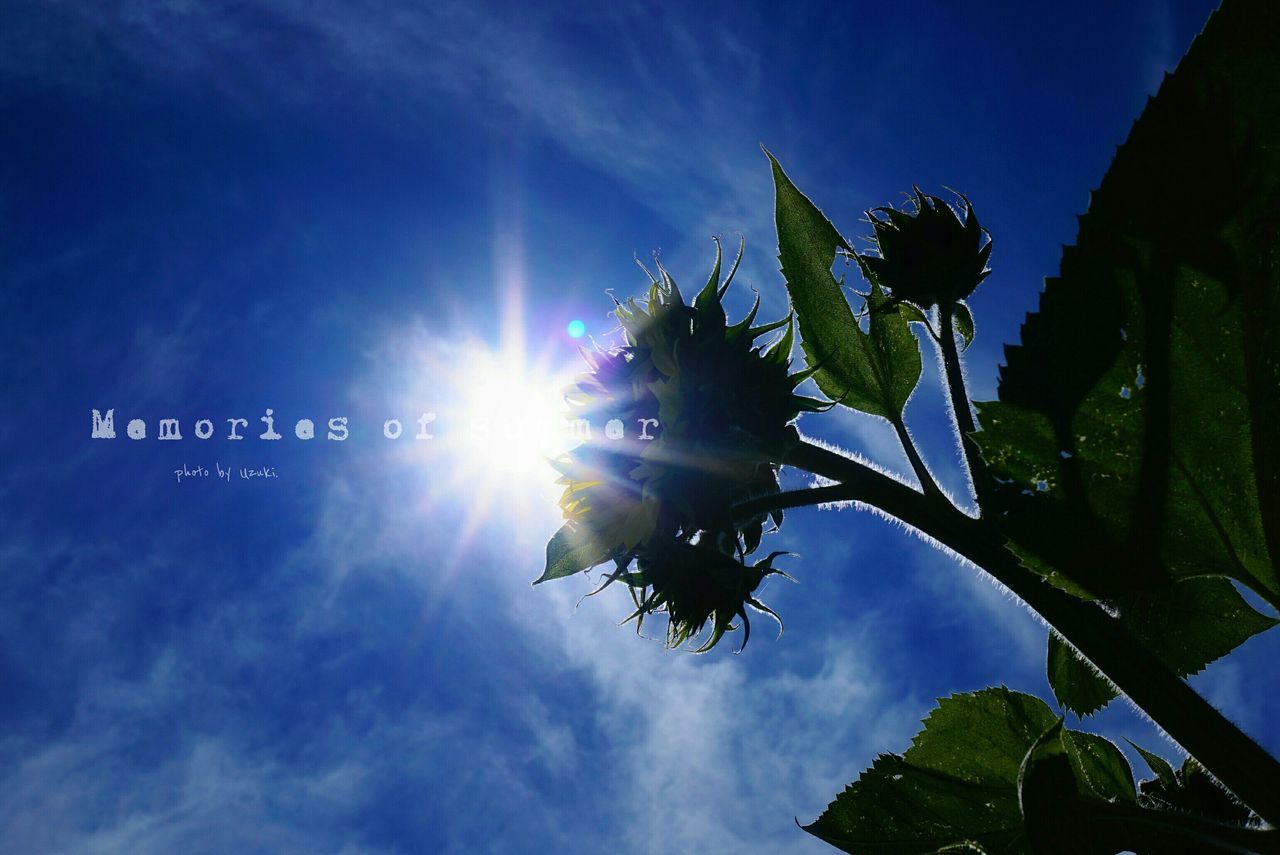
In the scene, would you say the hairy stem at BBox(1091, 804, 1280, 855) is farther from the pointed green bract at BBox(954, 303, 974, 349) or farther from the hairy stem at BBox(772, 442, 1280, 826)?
the pointed green bract at BBox(954, 303, 974, 349)

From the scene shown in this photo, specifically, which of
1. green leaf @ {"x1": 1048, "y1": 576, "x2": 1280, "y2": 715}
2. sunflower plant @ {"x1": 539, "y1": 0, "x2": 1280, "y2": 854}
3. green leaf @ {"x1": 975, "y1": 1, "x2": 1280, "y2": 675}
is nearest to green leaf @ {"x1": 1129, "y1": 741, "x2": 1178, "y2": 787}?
sunflower plant @ {"x1": 539, "y1": 0, "x2": 1280, "y2": 854}

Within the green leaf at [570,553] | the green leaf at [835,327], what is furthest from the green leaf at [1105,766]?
the green leaf at [570,553]

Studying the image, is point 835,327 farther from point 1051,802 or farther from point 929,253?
point 1051,802

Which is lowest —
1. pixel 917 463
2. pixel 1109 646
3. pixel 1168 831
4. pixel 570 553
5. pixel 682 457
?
pixel 1168 831

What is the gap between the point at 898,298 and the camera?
1.67 meters

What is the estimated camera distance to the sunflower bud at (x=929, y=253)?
5.61ft

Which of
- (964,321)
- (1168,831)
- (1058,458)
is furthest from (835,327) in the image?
(1168,831)

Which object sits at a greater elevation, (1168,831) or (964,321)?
(964,321)

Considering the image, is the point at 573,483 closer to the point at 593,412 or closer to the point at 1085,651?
the point at 593,412

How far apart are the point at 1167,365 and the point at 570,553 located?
3.54 feet

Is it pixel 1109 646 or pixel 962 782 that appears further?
pixel 962 782

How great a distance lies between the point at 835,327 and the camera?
1541mm

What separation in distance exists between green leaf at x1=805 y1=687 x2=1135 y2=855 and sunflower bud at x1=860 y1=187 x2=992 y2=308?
75 centimetres

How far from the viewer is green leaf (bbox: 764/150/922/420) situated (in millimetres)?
1501
